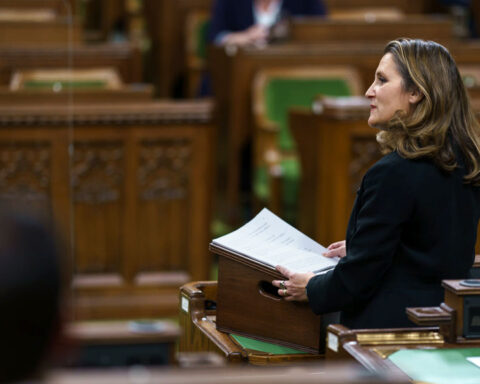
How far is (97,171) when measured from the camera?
207 inches

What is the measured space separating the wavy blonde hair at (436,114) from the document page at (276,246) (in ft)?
1.41

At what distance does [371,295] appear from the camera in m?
2.59

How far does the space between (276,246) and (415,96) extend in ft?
2.02

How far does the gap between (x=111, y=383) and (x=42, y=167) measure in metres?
4.11

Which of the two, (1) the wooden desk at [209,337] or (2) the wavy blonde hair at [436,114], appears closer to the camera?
(2) the wavy blonde hair at [436,114]

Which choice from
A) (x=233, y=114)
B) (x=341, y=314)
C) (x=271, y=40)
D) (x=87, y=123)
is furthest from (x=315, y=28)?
(x=341, y=314)

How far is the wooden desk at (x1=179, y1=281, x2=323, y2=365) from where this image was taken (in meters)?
2.74

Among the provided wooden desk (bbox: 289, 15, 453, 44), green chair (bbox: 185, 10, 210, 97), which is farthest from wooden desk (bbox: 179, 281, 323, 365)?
green chair (bbox: 185, 10, 210, 97)

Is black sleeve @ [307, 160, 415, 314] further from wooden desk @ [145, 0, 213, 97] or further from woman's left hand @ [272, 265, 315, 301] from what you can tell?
wooden desk @ [145, 0, 213, 97]

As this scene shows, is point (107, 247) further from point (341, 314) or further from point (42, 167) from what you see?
point (341, 314)

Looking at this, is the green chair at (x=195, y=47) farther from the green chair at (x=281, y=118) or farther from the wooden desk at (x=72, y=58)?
the green chair at (x=281, y=118)

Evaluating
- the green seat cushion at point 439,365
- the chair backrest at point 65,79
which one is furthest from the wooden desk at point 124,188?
the green seat cushion at point 439,365

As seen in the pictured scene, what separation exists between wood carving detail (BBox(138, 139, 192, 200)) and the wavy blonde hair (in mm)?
2797

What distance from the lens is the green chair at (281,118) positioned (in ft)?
19.8
